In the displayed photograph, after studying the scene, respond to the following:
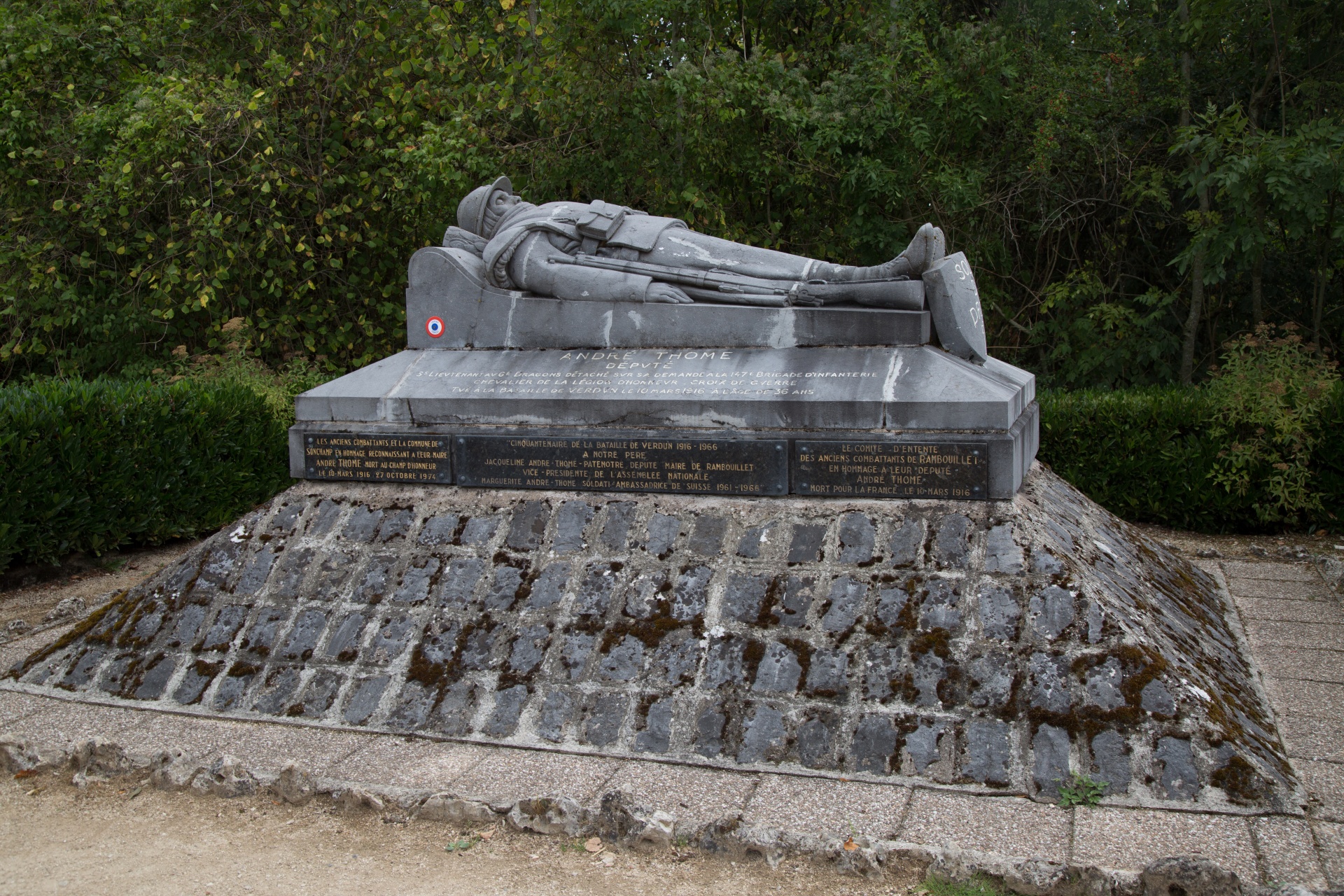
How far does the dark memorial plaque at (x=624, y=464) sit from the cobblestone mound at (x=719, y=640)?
0.24 ft

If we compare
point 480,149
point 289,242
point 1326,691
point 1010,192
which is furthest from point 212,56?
point 1326,691

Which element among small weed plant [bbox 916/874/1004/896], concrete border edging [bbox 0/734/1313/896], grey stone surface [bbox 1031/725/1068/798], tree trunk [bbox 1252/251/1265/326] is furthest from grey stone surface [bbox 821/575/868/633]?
tree trunk [bbox 1252/251/1265/326]

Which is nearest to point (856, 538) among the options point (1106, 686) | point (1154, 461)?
point (1106, 686)

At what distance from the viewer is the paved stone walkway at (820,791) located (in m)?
3.00

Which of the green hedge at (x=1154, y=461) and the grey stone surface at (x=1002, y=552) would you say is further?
the green hedge at (x=1154, y=461)

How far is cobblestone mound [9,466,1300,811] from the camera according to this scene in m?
3.49

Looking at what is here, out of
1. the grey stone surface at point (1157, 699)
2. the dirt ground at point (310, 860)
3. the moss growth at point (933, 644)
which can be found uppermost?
the moss growth at point (933, 644)

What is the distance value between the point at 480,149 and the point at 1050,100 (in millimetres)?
4980

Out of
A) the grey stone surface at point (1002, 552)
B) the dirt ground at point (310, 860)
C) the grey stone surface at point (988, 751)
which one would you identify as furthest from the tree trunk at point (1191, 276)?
the dirt ground at point (310, 860)

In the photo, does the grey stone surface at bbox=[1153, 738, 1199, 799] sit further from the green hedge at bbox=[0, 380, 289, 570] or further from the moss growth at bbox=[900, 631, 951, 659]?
the green hedge at bbox=[0, 380, 289, 570]

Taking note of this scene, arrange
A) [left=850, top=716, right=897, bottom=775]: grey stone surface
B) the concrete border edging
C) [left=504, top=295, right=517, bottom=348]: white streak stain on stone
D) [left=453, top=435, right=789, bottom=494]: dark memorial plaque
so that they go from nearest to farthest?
the concrete border edging < [left=850, top=716, right=897, bottom=775]: grey stone surface < [left=453, top=435, right=789, bottom=494]: dark memorial plaque < [left=504, top=295, right=517, bottom=348]: white streak stain on stone

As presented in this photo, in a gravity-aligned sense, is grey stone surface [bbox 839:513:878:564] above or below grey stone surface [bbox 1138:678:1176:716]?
above

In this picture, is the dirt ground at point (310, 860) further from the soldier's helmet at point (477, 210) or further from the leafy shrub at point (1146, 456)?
the leafy shrub at point (1146, 456)

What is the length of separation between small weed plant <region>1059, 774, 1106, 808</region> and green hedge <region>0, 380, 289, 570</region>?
6082 mm
